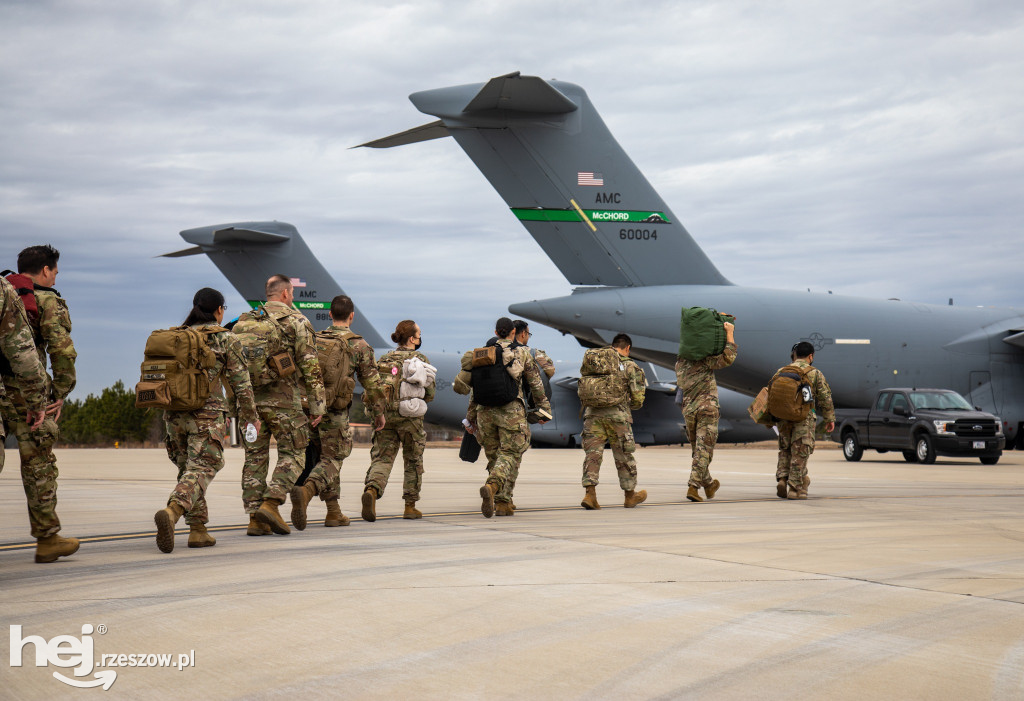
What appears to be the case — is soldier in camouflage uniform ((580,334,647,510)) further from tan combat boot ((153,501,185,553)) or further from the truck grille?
the truck grille

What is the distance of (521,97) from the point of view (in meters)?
16.6

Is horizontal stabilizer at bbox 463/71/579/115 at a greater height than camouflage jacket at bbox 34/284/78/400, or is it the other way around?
horizontal stabilizer at bbox 463/71/579/115

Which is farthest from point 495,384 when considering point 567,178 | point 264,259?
point 264,259

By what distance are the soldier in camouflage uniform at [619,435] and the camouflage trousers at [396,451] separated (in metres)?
1.98

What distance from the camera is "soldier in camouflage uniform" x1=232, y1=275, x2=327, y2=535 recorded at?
7.47m

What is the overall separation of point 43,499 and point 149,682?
3226mm

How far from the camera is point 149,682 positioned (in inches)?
131

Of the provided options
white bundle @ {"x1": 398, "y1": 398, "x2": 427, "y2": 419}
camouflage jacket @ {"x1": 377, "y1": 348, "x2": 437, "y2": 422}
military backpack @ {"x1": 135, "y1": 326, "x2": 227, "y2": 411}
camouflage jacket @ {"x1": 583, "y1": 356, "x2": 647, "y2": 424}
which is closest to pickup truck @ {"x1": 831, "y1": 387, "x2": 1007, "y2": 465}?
camouflage jacket @ {"x1": 583, "y1": 356, "x2": 647, "y2": 424}

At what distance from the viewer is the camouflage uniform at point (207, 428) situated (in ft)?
22.5

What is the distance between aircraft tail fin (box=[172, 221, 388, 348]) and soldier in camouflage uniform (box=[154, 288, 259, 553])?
1988 cm

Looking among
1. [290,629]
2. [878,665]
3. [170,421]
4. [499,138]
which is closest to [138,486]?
[170,421]

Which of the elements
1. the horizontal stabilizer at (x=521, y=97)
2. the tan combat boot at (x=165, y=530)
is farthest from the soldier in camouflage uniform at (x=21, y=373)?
the horizontal stabilizer at (x=521, y=97)

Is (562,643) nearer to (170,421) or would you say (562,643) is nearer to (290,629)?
(290,629)

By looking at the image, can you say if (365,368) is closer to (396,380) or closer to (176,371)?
(396,380)
